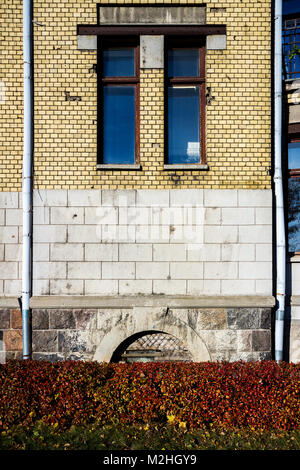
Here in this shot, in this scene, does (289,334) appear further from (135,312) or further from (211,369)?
(135,312)

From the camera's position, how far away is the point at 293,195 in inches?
275

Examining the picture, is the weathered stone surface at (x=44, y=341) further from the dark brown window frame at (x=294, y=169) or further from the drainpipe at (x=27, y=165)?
the dark brown window frame at (x=294, y=169)

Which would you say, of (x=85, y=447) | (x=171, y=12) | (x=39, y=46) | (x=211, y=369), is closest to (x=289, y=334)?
(x=211, y=369)

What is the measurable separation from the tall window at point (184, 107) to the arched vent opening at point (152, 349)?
3.35m

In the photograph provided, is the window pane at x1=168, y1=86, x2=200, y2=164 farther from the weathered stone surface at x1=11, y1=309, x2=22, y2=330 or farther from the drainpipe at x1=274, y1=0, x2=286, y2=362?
the weathered stone surface at x1=11, y1=309, x2=22, y2=330

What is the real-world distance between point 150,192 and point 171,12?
3413mm

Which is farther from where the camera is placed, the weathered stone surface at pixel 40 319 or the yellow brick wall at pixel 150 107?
the yellow brick wall at pixel 150 107

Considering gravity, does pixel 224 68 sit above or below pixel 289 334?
above

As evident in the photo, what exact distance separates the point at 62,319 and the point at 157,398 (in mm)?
2259

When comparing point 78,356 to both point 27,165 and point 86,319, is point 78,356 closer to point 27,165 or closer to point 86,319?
point 86,319

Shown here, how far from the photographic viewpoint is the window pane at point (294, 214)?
6938mm

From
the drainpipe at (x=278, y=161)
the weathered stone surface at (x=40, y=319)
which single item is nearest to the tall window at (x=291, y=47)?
the drainpipe at (x=278, y=161)
